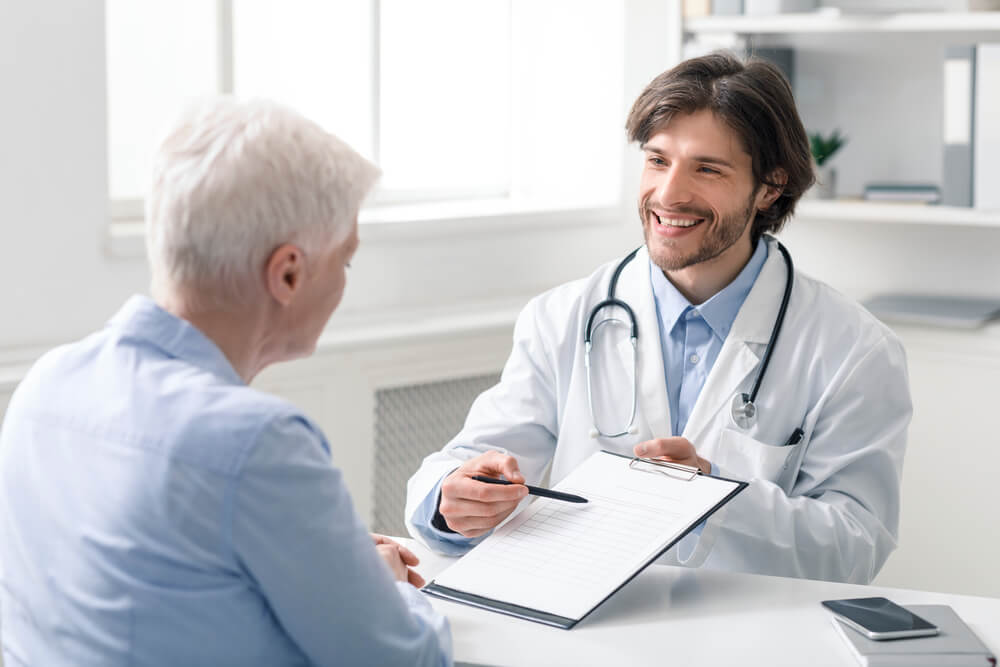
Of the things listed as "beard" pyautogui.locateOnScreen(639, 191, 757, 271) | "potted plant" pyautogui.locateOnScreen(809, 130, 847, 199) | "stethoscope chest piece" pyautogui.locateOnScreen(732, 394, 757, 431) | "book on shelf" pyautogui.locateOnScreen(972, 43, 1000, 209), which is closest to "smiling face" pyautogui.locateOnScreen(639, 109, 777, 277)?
"beard" pyautogui.locateOnScreen(639, 191, 757, 271)

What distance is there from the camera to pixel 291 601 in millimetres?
972

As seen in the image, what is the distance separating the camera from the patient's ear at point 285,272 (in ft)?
3.39

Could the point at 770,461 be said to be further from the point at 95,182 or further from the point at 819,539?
the point at 95,182

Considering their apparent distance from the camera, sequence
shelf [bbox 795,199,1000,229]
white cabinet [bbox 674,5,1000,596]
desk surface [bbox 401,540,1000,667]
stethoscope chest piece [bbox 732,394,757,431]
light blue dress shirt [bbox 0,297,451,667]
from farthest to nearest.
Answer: white cabinet [bbox 674,5,1000,596] → shelf [bbox 795,199,1000,229] → stethoscope chest piece [bbox 732,394,757,431] → desk surface [bbox 401,540,1000,667] → light blue dress shirt [bbox 0,297,451,667]

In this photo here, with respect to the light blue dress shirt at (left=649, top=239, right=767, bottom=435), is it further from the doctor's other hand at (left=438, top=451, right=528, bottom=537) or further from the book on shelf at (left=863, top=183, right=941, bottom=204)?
the book on shelf at (left=863, top=183, right=941, bottom=204)

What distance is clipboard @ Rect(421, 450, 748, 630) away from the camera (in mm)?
1318

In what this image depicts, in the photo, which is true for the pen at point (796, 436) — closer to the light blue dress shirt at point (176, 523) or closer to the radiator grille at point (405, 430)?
the light blue dress shirt at point (176, 523)

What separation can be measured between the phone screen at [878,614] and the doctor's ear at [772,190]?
0.80 m

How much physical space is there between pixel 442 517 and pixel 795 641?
53 centimetres

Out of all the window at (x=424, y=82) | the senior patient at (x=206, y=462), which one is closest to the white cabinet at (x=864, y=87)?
the window at (x=424, y=82)

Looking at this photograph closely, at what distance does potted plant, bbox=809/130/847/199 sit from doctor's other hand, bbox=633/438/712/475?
165 centimetres

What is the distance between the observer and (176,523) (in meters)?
0.94

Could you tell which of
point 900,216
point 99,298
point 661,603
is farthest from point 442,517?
point 900,216

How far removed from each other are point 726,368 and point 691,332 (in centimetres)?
12
